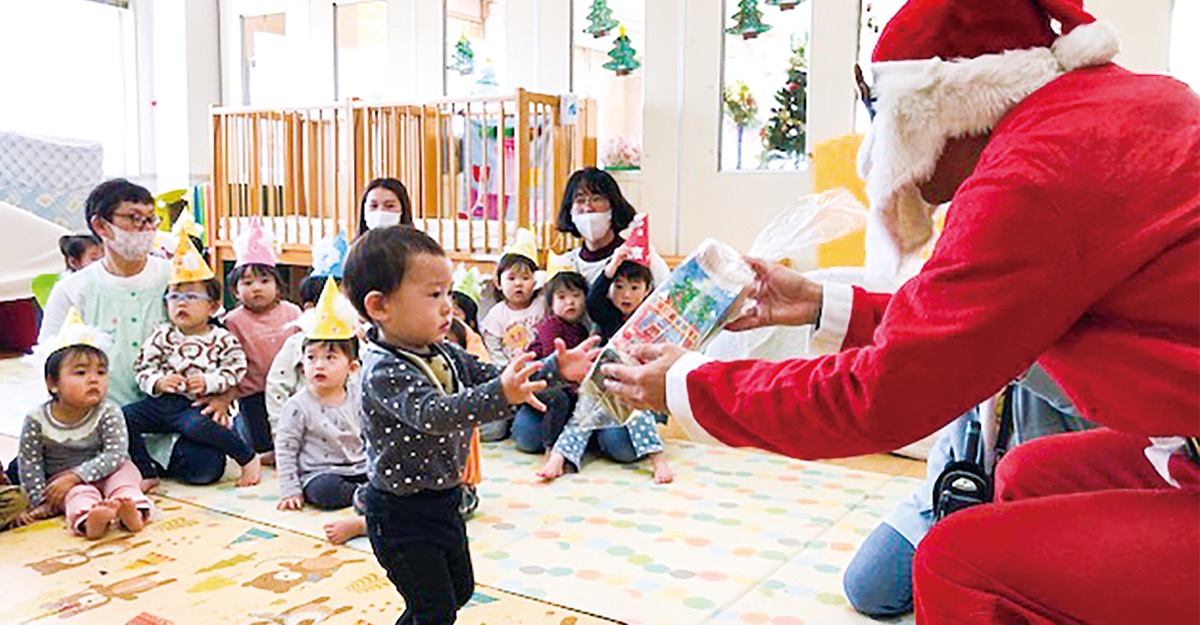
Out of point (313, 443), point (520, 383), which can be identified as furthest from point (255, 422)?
point (520, 383)

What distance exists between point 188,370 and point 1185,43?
3.25m

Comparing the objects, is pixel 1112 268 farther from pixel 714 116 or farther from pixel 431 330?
Result: pixel 714 116

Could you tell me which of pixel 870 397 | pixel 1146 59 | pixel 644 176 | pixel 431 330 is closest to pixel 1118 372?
pixel 870 397

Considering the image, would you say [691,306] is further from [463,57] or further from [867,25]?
[463,57]

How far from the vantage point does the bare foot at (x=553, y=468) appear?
8.55 ft

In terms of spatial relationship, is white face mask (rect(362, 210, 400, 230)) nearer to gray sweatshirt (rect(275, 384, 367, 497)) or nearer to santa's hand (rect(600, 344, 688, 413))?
gray sweatshirt (rect(275, 384, 367, 497))

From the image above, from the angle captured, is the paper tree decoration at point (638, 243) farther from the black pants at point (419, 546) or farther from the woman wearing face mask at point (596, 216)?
the black pants at point (419, 546)

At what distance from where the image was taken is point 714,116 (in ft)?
14.0

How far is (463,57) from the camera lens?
5.07 m

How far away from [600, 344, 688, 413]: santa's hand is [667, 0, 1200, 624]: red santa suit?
5 cm

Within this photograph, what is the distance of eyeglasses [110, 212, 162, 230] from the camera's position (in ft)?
8.27

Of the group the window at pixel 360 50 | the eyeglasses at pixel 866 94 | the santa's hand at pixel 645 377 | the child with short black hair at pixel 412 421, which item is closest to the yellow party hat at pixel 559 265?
the child with short black hair at pixel 412 421

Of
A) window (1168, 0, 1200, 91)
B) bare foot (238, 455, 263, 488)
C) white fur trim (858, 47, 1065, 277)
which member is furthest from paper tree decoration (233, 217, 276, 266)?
window (1168, 0, 1200, 91)

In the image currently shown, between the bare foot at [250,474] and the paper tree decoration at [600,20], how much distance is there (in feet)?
9.21
